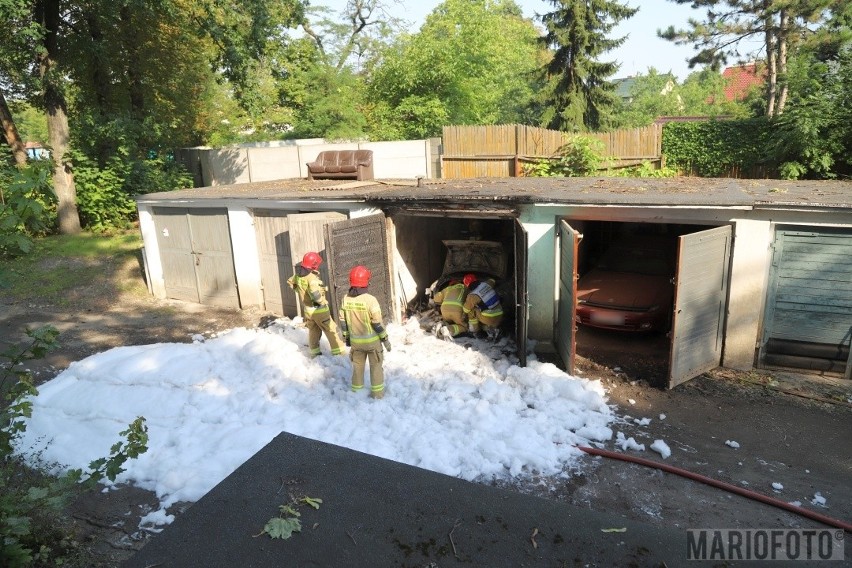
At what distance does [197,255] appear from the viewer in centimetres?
1263

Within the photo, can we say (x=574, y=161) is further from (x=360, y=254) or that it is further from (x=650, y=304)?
(x=360, y=254)

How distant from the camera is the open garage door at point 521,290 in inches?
326

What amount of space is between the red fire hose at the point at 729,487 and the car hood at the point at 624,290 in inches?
146

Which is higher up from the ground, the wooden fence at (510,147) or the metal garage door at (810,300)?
the wooden fence at (510,147)

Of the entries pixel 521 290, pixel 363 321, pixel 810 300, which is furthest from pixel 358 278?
pixel 810 300

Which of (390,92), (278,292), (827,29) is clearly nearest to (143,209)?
(278,292)

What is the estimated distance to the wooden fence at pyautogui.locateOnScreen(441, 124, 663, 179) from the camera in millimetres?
18672

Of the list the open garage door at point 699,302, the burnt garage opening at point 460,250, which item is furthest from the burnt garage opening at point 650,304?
the burnt garage opening at point 460,250

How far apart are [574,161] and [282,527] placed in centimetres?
1790

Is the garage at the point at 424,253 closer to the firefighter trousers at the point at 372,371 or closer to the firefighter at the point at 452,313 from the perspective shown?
the firefighter at the point at 452,313

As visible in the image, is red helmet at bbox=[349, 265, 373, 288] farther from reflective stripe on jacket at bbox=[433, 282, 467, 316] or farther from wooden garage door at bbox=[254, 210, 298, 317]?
wooden garage door at bbox=[254, 210, 298, 317]

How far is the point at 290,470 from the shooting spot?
11.4ft

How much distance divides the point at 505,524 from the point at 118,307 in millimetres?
12300

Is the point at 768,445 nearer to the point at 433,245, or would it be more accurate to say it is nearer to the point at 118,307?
the point at 433,245
